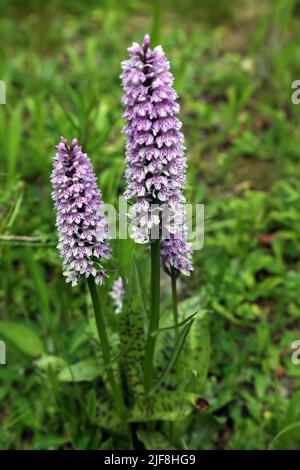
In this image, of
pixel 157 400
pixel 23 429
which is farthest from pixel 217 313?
pixel 23 429

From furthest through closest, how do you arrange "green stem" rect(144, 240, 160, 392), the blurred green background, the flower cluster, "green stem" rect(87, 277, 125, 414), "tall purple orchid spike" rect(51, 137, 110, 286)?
the blurred green background → the flower cluster → "green stem" rect(87, 277, 125, 414) → "green stem" rect(144, 240, 160, 392) → "tall purple orchid spike" rect(51, 137, 110, 286)

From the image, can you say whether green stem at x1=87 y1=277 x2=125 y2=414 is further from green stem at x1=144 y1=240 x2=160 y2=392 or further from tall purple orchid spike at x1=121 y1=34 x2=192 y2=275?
tall purple orchid spike at x1=121 y1=34 x2=192 y2=275

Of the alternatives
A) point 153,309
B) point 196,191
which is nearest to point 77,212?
point 153,309

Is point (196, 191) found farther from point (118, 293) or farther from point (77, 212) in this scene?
point (77, 212)

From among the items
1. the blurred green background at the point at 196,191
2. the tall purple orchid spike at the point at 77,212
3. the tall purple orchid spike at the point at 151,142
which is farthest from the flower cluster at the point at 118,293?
the tall purple orchid spike at the point at 151,142

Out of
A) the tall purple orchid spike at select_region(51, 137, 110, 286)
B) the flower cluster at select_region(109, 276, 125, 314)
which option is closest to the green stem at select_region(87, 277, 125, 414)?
the tall purple orchid spike at select_region(51, 137, 110, 286)
